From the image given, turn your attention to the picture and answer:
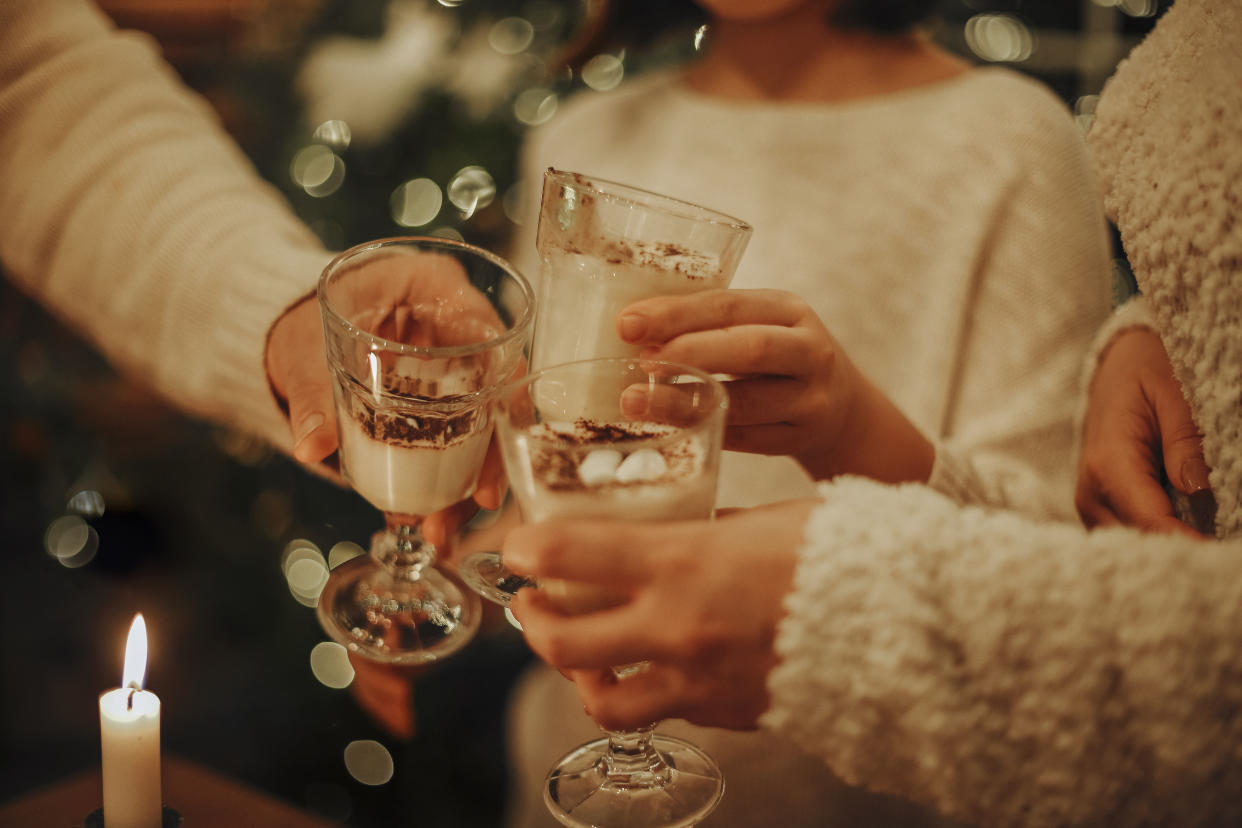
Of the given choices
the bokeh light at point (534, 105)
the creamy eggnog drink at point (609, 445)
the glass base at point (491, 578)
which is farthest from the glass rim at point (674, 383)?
the bokeh light at point (534, 105)

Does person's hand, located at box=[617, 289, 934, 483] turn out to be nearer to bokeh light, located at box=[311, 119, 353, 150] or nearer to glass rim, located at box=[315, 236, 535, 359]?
glass rim, located at box=[315, 236, 535, 359]

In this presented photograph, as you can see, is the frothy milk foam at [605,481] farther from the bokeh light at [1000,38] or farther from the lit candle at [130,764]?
the bokeh light at [1000,38]

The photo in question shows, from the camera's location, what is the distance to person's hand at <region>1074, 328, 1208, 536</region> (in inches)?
28.3

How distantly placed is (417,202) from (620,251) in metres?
1.07

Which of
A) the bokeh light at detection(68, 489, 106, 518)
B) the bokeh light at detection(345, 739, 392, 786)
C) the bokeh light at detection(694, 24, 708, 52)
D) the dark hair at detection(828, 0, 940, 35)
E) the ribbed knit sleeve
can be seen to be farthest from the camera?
the bokeh light at detection(68, 489, 106, 518)

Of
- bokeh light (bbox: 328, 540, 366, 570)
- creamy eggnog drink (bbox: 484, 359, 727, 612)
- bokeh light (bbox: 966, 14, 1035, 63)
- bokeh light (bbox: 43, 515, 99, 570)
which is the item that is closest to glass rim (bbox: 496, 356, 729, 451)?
creamy eggnog drink (bbox: 484, 359, 727, 612)

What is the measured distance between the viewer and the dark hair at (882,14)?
1317mm

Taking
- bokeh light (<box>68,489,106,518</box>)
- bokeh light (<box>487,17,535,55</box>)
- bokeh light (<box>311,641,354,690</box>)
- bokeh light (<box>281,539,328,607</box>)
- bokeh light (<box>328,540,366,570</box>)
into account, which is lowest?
bokeh light (<box>68,489,106,518</box>)

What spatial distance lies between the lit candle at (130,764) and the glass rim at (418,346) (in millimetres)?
333

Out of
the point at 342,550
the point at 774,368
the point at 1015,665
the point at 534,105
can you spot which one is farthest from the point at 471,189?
the point at 1015,665

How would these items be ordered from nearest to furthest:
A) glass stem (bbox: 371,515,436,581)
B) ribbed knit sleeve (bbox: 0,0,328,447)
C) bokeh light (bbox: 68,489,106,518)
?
1. glass stem (bbox: 371,515,436,581)
2. ribbed knit sleeve (bbox: 0,0,328,447)
3. bokeh light (bbox: 68,489,106,518)

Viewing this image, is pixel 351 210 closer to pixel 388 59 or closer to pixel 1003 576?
pixel 388 59

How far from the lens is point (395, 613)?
90 cm

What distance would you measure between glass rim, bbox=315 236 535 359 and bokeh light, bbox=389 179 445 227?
0.89 meters
